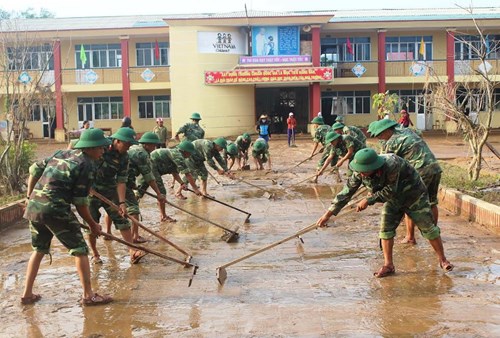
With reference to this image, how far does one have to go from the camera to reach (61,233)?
16.7ft

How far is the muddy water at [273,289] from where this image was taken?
14.9ft

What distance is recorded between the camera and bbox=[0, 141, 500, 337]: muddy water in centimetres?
455

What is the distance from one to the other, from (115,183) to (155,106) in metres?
23.8

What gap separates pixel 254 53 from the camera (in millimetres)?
27031

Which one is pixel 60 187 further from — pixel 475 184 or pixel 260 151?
pixel 260 151

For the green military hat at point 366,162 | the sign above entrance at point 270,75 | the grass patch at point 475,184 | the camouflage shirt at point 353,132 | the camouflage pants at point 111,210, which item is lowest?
the grass patch at point 475,184

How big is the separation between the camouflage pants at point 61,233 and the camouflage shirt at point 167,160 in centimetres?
401

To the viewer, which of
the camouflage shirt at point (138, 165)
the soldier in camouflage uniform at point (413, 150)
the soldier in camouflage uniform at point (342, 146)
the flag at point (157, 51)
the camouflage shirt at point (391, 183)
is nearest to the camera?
the camouflage shirt at point (391, 183)

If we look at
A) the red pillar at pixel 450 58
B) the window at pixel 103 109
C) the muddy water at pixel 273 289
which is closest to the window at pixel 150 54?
the window at pixel 103 109

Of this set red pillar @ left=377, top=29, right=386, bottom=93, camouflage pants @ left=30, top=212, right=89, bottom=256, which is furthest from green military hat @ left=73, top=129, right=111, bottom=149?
red pillar @ left=377, top=29, right=386, bottom=93

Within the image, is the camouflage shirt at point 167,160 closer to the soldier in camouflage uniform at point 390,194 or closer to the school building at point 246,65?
the soldier in camouflage uniform at point 390,194

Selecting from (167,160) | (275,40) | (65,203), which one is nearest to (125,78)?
(275,40)

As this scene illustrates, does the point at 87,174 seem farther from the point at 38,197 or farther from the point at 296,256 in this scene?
the point at 296,256

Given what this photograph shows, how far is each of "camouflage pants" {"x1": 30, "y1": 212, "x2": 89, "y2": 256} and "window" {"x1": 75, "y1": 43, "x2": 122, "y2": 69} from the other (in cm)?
2534
